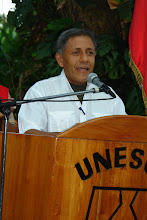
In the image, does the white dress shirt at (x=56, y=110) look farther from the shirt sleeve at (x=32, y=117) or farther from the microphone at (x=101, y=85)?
the microphone at (x=101, y=85)

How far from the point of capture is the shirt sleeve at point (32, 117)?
2555 mm

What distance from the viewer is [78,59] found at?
292 centimetres

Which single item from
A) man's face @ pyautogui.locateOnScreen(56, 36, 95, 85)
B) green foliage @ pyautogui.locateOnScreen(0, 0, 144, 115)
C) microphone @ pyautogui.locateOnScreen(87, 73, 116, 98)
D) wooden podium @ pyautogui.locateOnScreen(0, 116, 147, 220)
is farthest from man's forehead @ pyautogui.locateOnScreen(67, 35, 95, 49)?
wooden podium @ pyautogui.locateOnScreen(0, 116, 147, 220)

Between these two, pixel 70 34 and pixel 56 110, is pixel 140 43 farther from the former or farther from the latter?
pixel 56 110

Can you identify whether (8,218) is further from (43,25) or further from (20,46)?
(20,46)

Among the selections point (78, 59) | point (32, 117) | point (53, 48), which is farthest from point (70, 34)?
point (53, 48)

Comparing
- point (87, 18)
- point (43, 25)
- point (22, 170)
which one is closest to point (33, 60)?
point (43, 25)

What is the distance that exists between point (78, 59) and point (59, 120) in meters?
0.53

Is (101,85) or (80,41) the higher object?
(80,41)

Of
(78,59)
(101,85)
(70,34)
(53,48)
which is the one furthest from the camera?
(53,48)

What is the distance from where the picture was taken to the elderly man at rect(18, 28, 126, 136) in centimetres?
269

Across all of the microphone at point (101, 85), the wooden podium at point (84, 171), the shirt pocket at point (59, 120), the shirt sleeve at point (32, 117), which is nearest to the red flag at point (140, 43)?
the shirt pocket at point (59, 120)

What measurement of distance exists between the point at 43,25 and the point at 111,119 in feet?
11.4

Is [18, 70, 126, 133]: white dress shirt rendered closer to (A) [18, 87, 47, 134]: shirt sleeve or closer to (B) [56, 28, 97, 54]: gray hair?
(A) [18, 87, 47, 134]: shirt sleeve
